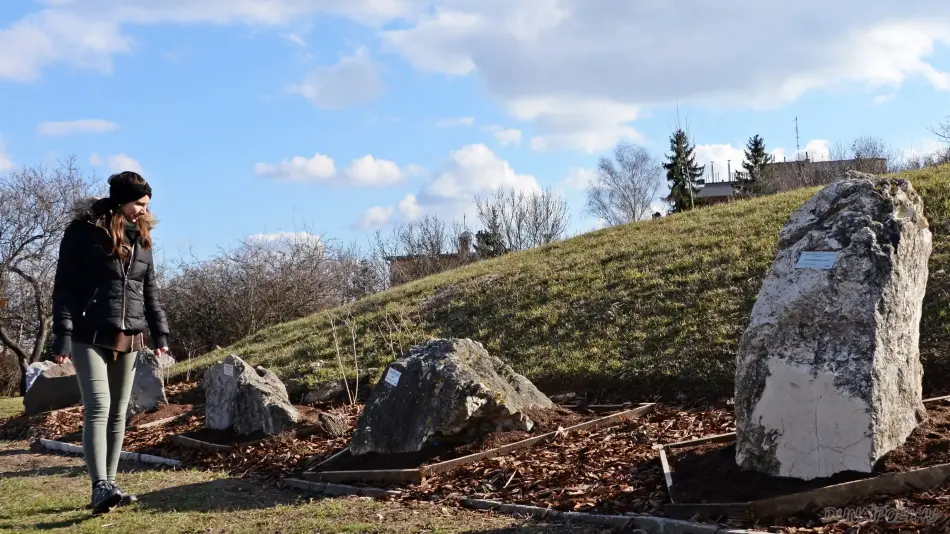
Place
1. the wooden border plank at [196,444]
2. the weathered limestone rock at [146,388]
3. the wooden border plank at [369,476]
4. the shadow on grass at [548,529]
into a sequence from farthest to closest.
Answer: the weathered limestone rock at [146,388] → the wooden border plank at [196,444] → the wooden border plank at [369,476] → the shadow on grass at [548,529]

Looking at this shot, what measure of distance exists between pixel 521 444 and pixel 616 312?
492cm

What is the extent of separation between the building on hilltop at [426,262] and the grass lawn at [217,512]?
23.1 metres

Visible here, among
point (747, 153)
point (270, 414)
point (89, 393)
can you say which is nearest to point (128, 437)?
point (270, 414)

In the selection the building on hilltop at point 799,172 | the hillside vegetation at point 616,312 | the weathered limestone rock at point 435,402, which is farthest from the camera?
the building on hilltop at point 799,172

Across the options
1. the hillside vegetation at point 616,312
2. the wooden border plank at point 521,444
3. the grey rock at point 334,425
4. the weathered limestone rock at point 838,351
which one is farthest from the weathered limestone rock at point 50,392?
the weathered limestone rock at point 838,351

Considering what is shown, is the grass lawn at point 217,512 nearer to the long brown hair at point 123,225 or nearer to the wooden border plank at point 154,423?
the long brown hair at point 123,225

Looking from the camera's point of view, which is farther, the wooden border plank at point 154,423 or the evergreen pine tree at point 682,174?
the evergreen pine tree at point 682,174

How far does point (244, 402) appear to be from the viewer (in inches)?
329

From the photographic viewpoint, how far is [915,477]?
13.6 ft

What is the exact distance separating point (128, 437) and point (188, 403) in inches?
94.7

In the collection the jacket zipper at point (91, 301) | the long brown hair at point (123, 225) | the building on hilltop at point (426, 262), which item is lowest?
the jacket zipper at point (91, 301)

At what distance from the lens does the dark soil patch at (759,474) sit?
4.31m

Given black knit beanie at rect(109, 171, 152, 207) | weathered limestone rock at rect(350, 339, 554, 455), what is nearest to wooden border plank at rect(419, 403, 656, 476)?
weathered limestone rock at rect(350, 339, 554, 455)

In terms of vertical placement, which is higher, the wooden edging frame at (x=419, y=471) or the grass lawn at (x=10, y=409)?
the grass lawn at (x=10, y=409)
